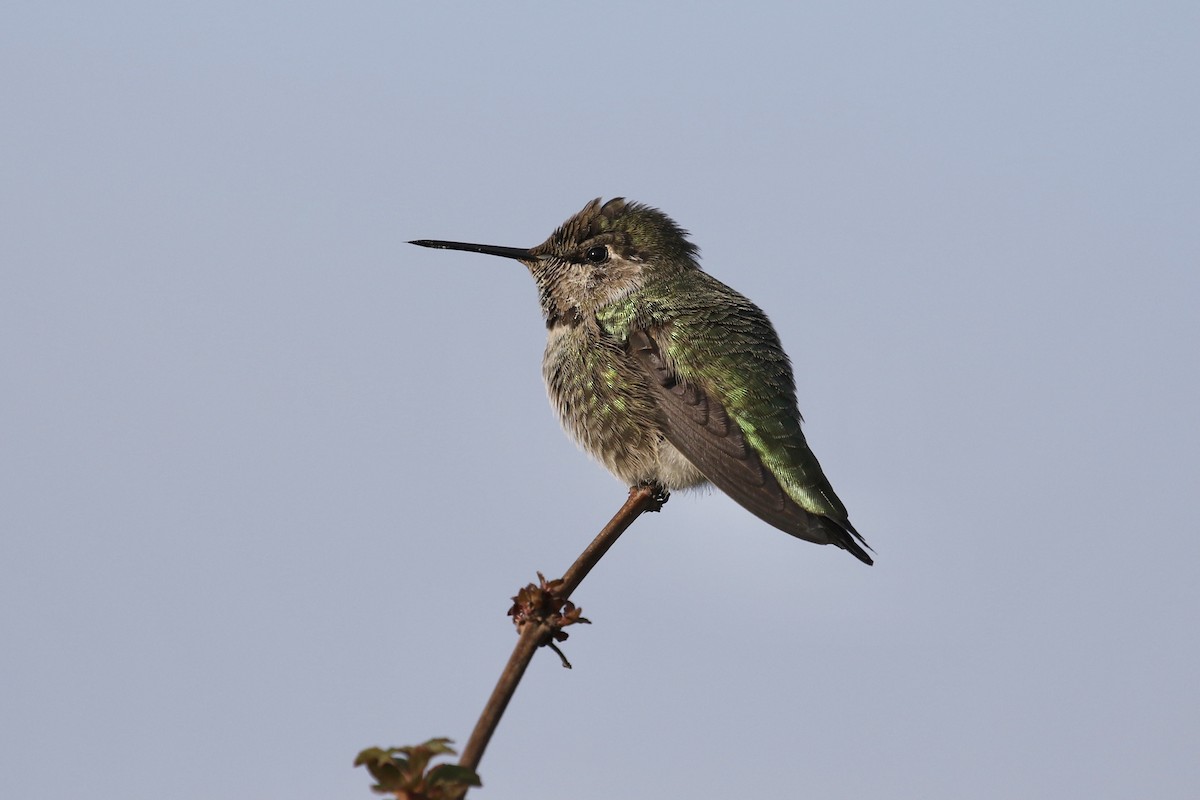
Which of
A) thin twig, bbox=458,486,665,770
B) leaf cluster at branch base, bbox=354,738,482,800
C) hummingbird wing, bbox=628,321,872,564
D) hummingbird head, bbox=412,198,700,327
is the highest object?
hummingbird head, bbox=412,198,700,327

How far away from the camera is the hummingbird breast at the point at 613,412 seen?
620 centimetres

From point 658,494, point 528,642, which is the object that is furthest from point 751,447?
point 528,642

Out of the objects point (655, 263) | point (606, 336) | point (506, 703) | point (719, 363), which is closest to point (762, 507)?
point (719, 363)

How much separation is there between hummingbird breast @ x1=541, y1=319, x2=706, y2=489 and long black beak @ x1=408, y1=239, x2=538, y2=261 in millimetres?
726

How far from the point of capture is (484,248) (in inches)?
273

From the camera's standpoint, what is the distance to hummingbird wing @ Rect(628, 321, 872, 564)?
18.3 ft

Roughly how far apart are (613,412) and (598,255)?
1.06 m

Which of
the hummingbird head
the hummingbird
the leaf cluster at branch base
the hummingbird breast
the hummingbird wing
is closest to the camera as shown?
the leaf cluster at branch base

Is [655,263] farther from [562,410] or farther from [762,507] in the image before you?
[762,507]

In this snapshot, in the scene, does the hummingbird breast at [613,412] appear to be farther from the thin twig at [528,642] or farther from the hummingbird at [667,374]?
the thin twig at [528,642]

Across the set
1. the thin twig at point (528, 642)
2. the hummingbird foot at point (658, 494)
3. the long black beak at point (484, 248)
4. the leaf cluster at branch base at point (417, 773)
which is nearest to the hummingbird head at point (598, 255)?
the long black beak at point (484, 248)

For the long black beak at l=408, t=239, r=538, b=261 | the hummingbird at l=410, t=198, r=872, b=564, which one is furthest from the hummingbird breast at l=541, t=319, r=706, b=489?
the long black beak at l=408, t=239, r=538, b=261

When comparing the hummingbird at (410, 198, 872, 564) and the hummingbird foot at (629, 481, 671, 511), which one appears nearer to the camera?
the hummingbird at (410, 198, 872, 564)

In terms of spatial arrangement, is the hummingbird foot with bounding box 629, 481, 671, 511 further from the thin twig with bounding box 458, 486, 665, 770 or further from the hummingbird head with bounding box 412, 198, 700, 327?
the thin twig with bounding box 458, 486, 665, 770
